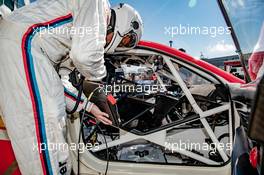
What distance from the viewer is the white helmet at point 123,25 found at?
1687 mm

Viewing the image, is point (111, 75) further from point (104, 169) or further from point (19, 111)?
point (19, 111)

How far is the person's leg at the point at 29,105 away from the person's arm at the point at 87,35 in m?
0.23

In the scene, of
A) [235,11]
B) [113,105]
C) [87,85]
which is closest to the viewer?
[235,11]

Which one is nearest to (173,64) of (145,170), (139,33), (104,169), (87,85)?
(139,33)

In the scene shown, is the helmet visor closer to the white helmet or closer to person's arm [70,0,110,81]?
the white helmet

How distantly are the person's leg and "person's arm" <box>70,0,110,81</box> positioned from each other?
9.0 inches

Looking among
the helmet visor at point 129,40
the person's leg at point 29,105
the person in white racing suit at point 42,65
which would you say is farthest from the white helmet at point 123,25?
the person's leg at point 29,105

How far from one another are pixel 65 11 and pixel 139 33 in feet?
2.12

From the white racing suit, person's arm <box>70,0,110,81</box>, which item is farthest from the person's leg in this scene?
person's arm <box>70,0,110,81</box>

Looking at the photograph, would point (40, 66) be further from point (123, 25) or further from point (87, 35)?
point (123, 25)

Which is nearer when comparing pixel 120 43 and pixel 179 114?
pixel 120 43

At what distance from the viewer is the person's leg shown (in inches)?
52.9

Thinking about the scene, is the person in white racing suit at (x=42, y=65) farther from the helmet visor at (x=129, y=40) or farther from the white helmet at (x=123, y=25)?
the helmet visor at (x=129, y=40)

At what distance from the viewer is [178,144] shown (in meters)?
2.15
